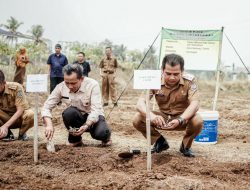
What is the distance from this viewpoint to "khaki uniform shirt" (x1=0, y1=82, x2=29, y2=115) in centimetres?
448

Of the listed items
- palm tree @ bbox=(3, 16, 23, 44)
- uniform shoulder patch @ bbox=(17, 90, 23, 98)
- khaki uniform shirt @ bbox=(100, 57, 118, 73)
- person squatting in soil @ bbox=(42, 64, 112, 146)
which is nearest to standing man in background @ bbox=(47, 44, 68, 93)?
khaki uniform shirt @ bbox=(100, 57, 118, 73)

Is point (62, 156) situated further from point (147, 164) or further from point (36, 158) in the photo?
point (147, 164)

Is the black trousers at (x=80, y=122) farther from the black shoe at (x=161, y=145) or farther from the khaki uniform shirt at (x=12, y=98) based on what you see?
the khaki uniform shirt at (x=12, y=98)

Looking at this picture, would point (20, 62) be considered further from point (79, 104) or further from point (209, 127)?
point (209, 127)

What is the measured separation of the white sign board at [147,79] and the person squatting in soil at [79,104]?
1061 millimetres

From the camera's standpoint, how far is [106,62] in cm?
971

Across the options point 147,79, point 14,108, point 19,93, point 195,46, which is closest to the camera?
point 147,79

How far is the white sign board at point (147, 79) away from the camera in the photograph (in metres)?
3.12

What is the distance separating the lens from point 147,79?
3.13 m

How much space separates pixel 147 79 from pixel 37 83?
1163 mm

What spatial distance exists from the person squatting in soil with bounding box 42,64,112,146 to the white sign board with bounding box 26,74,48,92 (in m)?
0.50

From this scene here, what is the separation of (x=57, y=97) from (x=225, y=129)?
353 centimetres

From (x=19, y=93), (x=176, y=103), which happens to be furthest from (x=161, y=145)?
(x=19, y=93)

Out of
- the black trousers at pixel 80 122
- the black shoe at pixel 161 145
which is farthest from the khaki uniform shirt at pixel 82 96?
the black shoe at pixel 161 145
